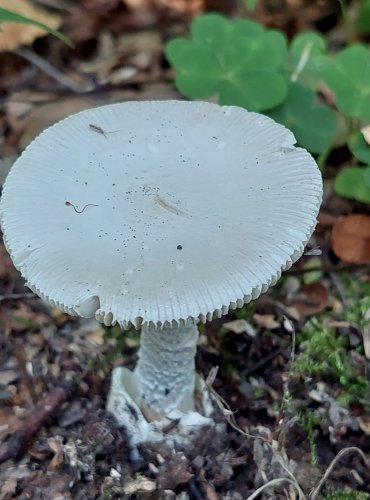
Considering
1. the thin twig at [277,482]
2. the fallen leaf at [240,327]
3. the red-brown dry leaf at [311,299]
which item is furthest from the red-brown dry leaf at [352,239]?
the thin twig at [277,482]

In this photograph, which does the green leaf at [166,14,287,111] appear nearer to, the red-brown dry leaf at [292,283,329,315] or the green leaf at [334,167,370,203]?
the green leaf at [334,167,370,203]

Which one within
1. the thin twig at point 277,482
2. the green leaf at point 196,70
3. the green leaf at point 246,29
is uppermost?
the green leaf at point 246,29

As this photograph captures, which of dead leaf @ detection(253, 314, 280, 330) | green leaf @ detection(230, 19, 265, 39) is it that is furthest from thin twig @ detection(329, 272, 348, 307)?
green leaf @ detection(230, 19, 265, 39)

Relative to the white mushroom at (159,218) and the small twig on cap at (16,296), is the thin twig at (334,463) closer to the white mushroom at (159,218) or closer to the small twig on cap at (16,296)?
the white mushroom at (159,218)

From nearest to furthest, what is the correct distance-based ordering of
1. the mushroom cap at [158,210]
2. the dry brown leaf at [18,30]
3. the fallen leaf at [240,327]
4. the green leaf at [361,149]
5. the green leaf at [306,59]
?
the mushroom cap at [158,210] < the fallen leaf at [240,327] < the green leaf at [361,149] < the green leaf at [306,59] < the dry brown leaf at [18,30]

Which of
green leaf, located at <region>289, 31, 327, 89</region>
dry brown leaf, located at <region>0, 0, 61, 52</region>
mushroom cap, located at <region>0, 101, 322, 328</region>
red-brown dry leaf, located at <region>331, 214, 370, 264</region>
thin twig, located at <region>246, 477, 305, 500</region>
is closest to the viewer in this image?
mushroom cap, located at <region>0, 101, 322, 328</region>

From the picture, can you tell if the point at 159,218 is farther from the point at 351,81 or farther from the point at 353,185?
the point at 351,81

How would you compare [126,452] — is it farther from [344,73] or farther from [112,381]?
[344,73]

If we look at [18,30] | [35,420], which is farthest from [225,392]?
[18,30]
